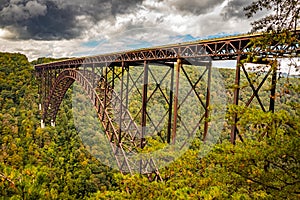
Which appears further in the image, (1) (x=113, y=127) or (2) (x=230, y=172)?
(1) (x=113, y=127)

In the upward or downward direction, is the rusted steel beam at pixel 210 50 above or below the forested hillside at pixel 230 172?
above

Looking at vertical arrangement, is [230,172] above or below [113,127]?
above

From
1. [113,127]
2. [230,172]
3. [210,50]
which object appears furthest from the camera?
[113,127]

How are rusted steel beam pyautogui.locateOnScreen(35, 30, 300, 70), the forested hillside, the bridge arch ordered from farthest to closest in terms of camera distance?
1. the bridge arch
2. rusted steel beam pyautogui.locateOnScreen(35, 30, 300, 70)
3. the forested hillside

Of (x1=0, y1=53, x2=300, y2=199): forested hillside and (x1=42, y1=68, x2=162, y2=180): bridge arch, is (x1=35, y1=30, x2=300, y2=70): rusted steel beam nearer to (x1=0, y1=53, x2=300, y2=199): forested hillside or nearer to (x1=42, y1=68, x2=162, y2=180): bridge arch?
(x1=0, y1=53, x2=300, y2=199): forested hillside

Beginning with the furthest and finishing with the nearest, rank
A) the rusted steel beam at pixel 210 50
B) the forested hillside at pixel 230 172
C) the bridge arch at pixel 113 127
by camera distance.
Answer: the bridge arch at pixel 113 127
the rusted steel beam at pixel 210 50
the forested hillside at pixel 230 172

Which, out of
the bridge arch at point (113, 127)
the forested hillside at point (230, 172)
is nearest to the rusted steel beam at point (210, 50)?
the forested hillside at point (230, 172)

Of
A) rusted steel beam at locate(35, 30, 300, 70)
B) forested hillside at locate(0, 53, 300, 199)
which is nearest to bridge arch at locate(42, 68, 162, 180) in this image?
forested hillside at locate(0, 53, 300, 199)

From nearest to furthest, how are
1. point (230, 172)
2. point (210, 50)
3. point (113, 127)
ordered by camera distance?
1. point (230, 172)
2. point (210, 50)
3. point (113, 127)

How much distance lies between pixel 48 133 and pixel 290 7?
33.0 m

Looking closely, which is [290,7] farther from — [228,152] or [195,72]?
[195,72]

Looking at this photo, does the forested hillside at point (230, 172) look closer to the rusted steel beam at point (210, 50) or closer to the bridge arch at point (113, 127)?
the rusted steel beam at point (210, 50)

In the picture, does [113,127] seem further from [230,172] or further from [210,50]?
[230,172]

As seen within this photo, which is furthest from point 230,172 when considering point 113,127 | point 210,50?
point 113,127
